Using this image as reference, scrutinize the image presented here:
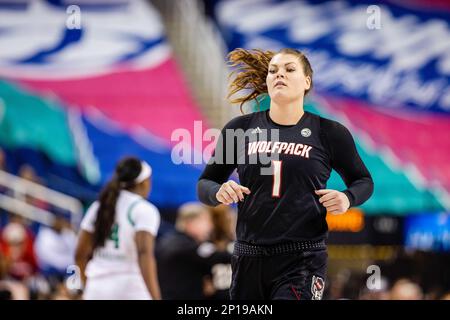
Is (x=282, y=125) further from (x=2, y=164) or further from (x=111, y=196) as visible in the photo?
(x=2, y=164)

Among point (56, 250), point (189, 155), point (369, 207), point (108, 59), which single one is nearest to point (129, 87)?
point (108, 59)

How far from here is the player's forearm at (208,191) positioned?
15.1 feet

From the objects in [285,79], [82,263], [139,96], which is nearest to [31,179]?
[139,96]

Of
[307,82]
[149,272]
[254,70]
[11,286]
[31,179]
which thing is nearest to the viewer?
[307,82]

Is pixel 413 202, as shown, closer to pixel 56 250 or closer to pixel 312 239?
pixel 56 250

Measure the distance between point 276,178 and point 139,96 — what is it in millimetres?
11381

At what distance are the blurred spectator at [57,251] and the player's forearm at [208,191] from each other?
800 cm

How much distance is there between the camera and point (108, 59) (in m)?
15.9

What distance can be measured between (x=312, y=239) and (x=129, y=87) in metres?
11.6

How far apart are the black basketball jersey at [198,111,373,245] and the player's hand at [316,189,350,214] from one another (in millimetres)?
90

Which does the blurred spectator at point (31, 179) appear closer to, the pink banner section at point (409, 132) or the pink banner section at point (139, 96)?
the pink banner section at point (139, 96)

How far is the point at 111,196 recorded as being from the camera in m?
6.36
